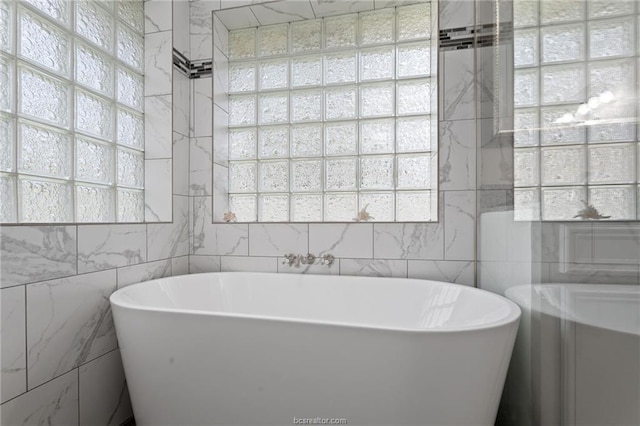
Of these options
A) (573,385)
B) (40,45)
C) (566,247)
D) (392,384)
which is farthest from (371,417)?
(40,45)

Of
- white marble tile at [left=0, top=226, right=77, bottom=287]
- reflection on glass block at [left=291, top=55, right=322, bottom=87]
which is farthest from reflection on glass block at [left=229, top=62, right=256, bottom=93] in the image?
white marble tile at [left=0, top=226, right=77, bottom=287]

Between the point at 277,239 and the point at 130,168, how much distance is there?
36.5 inches

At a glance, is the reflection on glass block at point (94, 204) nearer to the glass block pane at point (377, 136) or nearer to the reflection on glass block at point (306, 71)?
the reflection on glass block at point (306, 71)

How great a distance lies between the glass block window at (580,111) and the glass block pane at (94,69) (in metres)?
1.87

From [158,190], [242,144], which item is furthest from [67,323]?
[242,144]

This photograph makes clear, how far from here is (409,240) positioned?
182cm

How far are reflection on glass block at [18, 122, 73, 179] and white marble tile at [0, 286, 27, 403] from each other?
524 millimetres

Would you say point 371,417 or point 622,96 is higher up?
point 622,96

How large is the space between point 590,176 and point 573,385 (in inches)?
20.2

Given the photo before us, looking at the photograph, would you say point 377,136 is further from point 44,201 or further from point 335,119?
point 44,201

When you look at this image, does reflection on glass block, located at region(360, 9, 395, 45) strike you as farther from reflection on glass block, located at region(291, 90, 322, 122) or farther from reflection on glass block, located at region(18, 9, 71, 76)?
reflection on glass block, located at region(18, 9, 71, 76)

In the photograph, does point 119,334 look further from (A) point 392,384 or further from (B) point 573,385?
(B) point 573,385

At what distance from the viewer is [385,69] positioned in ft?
6.85

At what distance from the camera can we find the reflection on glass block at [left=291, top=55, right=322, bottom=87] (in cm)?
221
